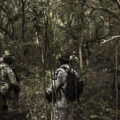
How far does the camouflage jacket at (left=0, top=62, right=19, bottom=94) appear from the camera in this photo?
3277mm

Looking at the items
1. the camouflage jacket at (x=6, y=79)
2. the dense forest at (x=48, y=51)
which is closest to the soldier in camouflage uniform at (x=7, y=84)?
the camouflage jacket at (x=6, y=79)

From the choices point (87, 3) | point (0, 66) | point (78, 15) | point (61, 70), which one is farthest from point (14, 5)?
point (61, 70)

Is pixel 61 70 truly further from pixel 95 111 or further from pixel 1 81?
pixel 95 111

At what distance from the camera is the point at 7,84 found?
11.0 feet

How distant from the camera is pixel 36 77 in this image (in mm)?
4781

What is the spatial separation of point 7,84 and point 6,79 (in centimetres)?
11

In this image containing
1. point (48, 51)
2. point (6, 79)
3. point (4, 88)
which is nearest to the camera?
point (4, 88)

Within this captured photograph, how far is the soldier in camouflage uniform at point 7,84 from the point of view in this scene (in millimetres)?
3301

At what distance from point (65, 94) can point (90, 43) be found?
11.6 metres

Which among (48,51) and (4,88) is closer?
(4,88)

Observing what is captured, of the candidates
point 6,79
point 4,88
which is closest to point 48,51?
point 6,79

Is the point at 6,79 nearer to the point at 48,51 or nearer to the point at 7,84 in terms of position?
the point at 7,84

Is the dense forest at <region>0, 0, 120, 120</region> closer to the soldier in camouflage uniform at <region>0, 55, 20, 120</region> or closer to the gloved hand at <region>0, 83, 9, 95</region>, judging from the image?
the soldier in camouflage uniform at <region>0, 55, 20, 120</region>

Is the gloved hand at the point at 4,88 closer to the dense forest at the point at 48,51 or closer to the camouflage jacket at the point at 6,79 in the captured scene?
the camouflage jacket at the point at 6,79
